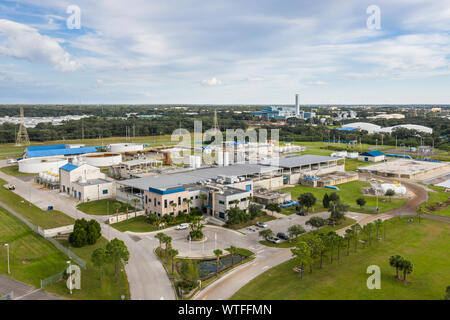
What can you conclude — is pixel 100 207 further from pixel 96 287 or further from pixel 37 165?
pixel 37 165

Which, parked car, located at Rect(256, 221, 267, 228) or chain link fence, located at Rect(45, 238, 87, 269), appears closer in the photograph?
chain link fence, located at Rect(45, 238, 87, 269)

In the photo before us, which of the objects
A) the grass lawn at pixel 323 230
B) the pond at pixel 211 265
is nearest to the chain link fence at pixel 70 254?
the pond at pixel 211 265

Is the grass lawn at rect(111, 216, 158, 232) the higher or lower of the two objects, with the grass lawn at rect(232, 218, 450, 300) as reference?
higher

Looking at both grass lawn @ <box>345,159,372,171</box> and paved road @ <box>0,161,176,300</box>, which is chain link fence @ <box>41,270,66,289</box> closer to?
paved road @ <box>0,161,176,300</box>

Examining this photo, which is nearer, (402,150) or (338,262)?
(338,262)

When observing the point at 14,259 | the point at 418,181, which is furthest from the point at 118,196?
the point at 418,181

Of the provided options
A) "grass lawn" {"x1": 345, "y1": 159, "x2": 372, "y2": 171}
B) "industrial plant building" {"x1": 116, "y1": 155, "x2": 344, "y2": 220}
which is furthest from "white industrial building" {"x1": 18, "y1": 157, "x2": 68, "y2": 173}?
"grass lawn" {"x1": 345, "y1": 159, "x2": 372, "y2": 171}

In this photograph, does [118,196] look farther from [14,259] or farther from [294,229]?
[294,229]
